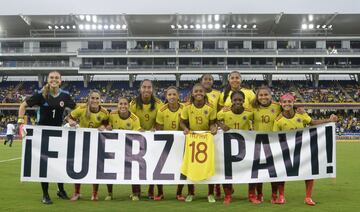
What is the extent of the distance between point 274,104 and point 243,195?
2.03 meters

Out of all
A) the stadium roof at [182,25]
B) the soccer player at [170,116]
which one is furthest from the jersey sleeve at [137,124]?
the stadium roof at [182,25]

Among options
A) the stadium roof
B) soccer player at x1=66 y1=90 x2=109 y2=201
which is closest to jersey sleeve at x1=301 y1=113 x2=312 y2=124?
soccer player at x1=66 y1=90 x2=109 y2=201

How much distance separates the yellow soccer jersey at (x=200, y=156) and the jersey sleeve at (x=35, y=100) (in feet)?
8.64

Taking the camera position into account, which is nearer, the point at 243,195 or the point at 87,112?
the point at 87,112

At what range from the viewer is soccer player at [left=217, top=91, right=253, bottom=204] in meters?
7.36

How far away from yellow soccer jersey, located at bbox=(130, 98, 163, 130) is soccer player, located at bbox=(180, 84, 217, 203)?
0.65 m

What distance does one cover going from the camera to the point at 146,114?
7949 millimetres

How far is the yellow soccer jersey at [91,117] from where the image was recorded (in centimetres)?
777

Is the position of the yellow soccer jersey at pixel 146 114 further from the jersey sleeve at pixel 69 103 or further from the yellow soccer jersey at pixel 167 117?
the jersey sleeve at pixel 69 103

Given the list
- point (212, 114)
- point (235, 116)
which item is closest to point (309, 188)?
point (235, 116)

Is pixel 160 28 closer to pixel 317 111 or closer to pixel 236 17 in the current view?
pixel 236 17

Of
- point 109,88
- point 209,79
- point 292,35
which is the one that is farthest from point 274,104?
point 292,35

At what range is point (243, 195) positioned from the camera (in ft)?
27.7

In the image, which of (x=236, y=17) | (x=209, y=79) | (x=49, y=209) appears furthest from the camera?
(x=236, y=17)
